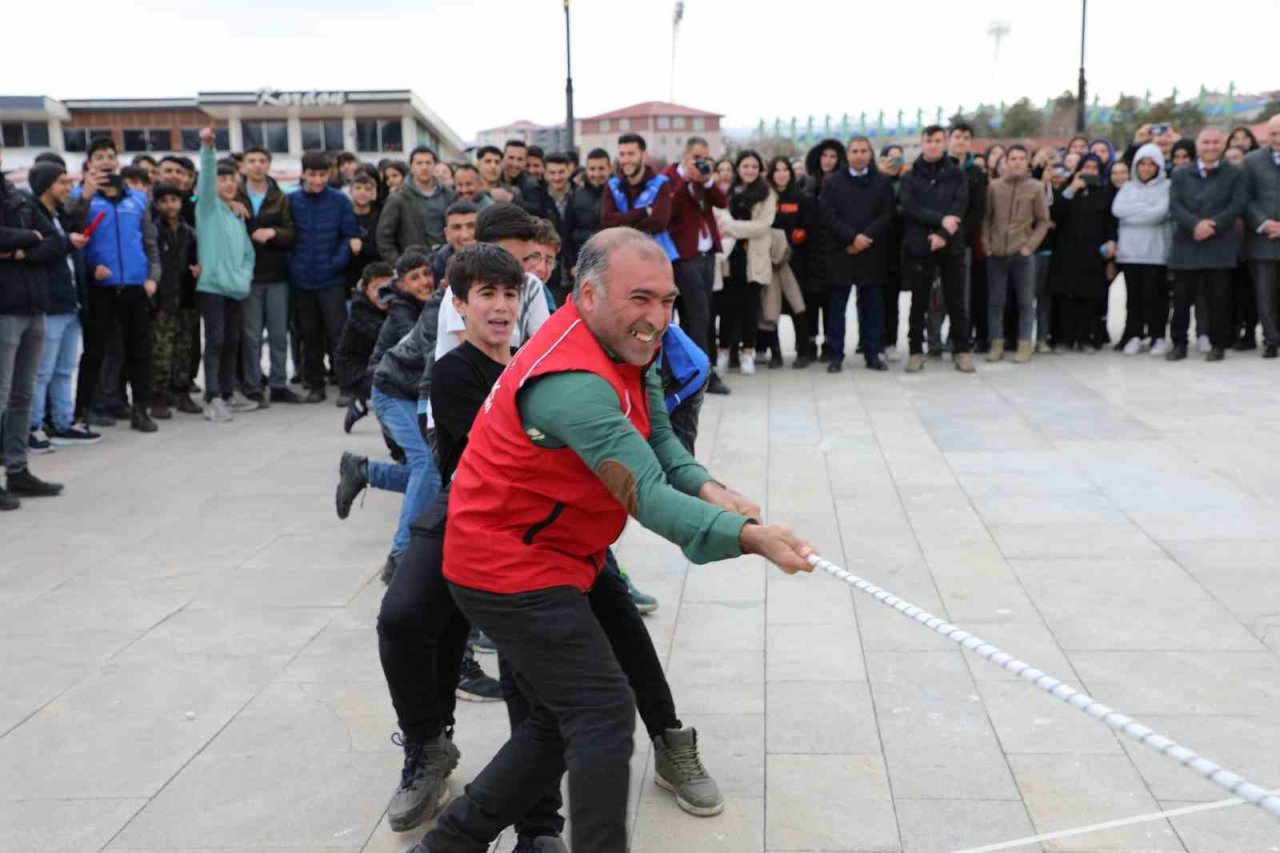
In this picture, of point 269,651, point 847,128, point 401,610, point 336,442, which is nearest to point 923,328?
point 336,442

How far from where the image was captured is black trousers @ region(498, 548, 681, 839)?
3170 millimetres

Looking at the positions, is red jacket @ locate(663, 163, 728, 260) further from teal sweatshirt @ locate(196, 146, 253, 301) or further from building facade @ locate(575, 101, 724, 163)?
building facade @ locate(575, 101, 724, 163)

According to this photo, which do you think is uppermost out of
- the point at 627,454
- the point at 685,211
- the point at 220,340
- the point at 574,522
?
the point at 685,211

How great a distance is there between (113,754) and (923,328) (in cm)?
871

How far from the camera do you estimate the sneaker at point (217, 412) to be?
32.4 feet

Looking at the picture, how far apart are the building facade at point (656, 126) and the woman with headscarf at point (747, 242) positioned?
79277mm

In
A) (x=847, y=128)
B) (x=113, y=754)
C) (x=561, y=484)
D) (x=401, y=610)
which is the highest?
(x=847, y=128)

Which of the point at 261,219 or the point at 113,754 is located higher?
the point at 261,219

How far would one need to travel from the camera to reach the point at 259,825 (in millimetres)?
3455

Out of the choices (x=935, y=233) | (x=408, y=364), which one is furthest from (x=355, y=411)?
(x=935, y=233)

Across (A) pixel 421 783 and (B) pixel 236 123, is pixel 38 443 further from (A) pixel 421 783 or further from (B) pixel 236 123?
(B) pixel 236 123

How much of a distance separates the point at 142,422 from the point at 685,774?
706 centimetres

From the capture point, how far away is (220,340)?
9.95 meters

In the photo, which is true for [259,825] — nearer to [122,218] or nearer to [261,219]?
[122,218]
